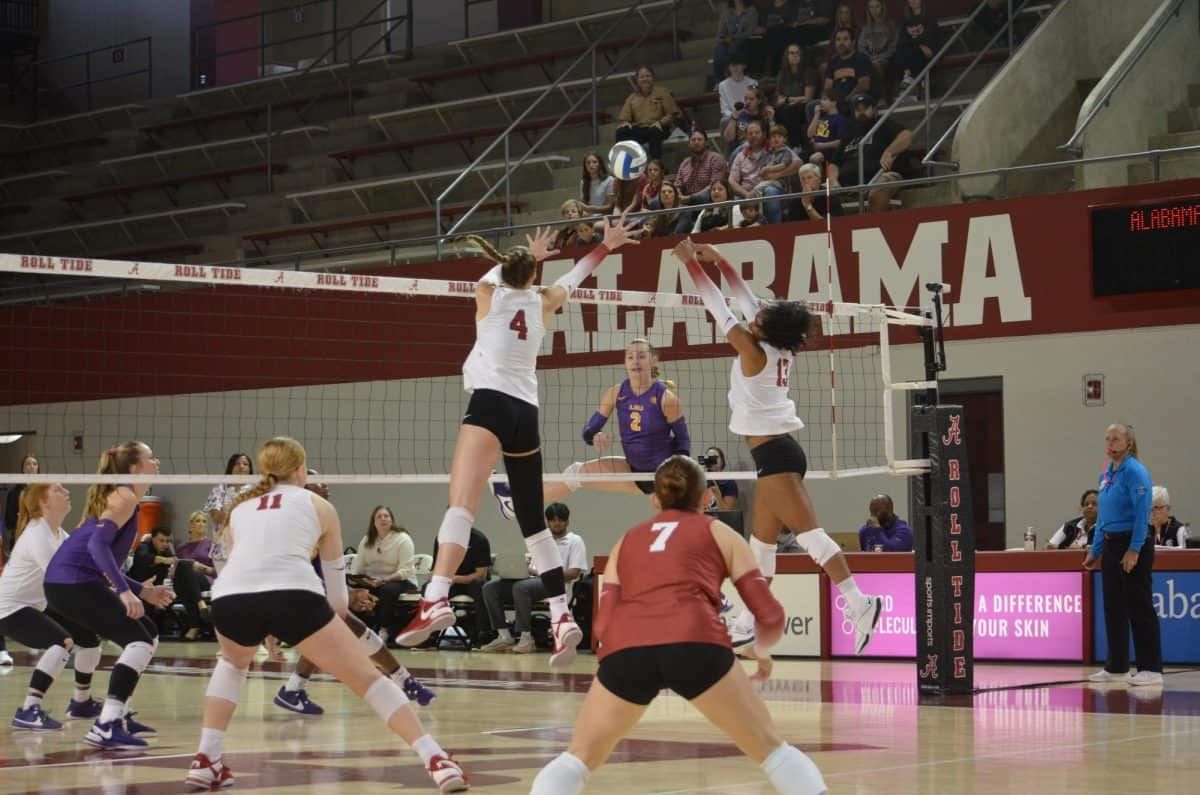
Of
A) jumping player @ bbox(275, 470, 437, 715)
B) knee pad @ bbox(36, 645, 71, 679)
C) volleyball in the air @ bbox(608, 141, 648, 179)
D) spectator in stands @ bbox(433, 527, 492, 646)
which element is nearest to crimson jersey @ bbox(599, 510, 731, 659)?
jumping player @ bbox(275, 470, 437, 715)

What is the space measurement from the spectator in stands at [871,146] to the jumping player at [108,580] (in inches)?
368

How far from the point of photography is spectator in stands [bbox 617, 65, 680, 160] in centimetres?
1959

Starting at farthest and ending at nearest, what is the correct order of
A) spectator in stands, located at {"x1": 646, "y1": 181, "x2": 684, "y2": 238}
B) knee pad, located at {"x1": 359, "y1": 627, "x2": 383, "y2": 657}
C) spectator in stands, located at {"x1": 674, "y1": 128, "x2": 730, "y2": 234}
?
spectator in stands, located at {"x1": 674, "y1": 128, "x2": 730, "y2": 234}
spectator in stands, located at {"x1": 646, "y1": 181, "x2": 684, "y2": 238}
knee pad, located at {"x1": 359, "y1": 627, "x2": 383, "y2": 657}

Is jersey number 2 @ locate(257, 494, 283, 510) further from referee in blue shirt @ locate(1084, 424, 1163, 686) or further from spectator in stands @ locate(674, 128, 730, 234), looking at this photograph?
spectator in stands @ locate(674, 128, 730, 234)

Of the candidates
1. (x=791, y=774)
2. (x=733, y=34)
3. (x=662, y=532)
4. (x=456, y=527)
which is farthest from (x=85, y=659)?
(x=733, y=34)

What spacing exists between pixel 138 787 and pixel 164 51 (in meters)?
23.4

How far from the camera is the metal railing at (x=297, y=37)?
26.1 meters

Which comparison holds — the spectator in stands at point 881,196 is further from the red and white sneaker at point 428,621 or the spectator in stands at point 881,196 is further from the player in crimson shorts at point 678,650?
the player in crimson shorts at point 678,650

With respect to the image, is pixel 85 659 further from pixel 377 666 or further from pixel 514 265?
pixel 514 265

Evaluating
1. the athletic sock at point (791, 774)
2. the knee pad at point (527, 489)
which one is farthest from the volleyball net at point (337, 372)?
the athletic sock at point (791, 774)

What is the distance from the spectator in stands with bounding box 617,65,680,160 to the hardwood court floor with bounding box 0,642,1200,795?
25.7 ft

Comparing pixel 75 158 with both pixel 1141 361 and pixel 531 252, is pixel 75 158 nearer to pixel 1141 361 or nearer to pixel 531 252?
pixel 1141 361

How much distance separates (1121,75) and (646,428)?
302 inches

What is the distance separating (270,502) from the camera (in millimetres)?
7270
